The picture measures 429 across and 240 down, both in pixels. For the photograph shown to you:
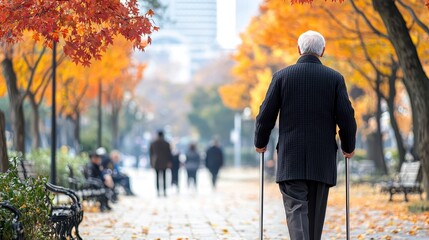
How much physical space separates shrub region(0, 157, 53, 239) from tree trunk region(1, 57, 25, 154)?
1350 centimetres

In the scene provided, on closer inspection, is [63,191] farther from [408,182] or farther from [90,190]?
[408,182]

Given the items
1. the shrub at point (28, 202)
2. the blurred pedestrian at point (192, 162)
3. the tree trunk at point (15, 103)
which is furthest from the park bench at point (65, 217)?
the blurred pedestrian at point (192, 162)

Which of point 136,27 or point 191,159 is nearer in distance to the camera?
point 136,27

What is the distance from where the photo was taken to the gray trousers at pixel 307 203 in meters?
8.28

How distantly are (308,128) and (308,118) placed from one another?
0.26 ft

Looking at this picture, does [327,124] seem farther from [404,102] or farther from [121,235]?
[404,102]

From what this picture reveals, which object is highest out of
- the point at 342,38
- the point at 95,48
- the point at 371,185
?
the point at 342,38

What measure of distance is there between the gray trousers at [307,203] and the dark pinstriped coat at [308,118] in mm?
91

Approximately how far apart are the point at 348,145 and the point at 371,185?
84.7ft

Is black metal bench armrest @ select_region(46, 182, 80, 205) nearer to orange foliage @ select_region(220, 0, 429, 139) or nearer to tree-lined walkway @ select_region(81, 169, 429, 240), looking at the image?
tree-lined walkway @ select_region(81, 169, 429, 240)

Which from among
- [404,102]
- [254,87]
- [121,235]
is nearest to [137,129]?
[404,102]

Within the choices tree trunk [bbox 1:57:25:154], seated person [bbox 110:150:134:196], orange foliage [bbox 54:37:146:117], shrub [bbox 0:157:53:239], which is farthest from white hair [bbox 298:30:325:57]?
orange foliage [bbox 54:37:146:117]

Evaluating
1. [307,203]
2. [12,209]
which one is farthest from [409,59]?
[12,209]

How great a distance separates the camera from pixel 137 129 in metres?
117
